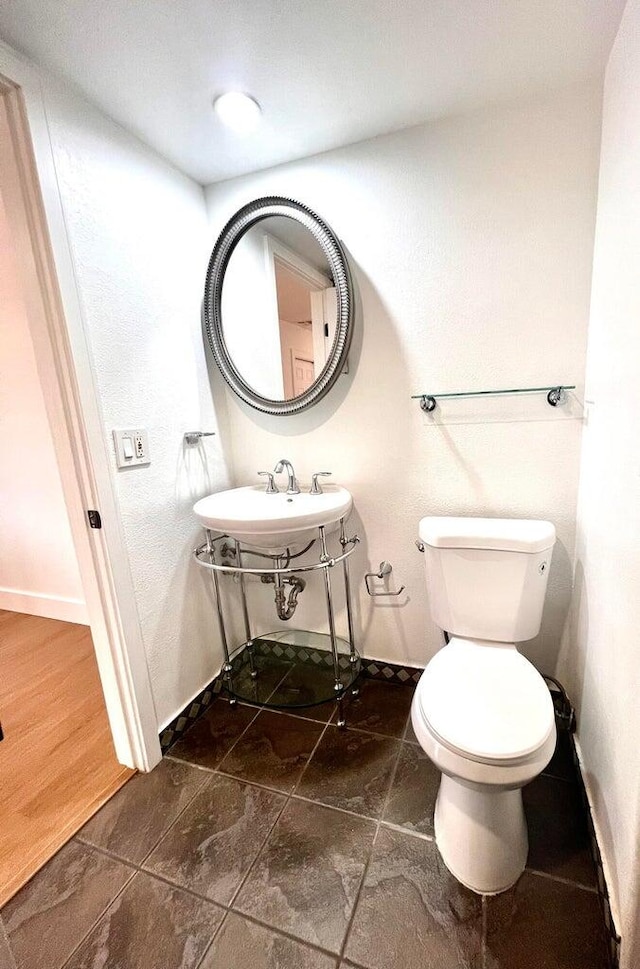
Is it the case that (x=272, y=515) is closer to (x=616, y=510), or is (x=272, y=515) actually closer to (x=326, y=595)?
(x=326, y=595)

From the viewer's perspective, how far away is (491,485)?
142cm

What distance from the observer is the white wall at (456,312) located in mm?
1218

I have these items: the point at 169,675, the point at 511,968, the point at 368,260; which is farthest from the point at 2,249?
the point at 511,968

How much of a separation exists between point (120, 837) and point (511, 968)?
102 centimetres

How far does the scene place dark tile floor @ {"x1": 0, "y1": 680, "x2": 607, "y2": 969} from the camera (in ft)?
2.88

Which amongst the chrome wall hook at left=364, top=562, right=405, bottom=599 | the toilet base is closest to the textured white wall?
the chrome wall hook at left=364, top=562, right=405, bottom=599

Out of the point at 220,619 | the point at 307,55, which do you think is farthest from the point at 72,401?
the point at 307,55

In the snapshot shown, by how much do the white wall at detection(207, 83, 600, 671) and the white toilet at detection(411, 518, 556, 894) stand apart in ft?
0.72

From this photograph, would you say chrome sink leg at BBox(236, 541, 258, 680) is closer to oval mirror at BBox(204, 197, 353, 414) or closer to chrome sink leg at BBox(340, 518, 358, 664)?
chrome sink leg at BBox(340, 518, 358, 664)

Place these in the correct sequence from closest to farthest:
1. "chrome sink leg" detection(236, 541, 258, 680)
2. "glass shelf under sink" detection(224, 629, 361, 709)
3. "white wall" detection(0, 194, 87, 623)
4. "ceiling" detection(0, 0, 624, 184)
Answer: "ceiling" detection(0, 0, 624, 184), "glass shelf under sink" detection(224, 629, 361, 709), "chrome sink leg" detection(236, 541, 258, 680), "white wall" detection(0, 194, 87, 623)

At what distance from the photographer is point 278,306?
1518mm

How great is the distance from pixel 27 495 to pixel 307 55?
7.81 feet

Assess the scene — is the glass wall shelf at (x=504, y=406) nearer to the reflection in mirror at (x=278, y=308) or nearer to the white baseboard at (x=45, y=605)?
the reflection in mirror at (x=278, y=308)

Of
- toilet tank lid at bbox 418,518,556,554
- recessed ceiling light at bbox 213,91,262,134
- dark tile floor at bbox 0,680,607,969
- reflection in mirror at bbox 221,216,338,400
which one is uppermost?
recessed ceiling light at bbox 213,91,262,134
